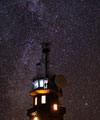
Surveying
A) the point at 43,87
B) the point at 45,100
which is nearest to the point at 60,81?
the point at 43,87

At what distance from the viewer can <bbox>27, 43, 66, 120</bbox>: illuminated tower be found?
1619 inches

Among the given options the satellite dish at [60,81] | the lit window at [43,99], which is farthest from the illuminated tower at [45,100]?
the satellite dish at [60,81]

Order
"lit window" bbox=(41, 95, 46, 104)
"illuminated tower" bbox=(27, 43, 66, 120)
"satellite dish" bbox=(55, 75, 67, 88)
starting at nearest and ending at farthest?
"illuminated tower" bbox=(27, 43, 66, 120) < "lit window" bbox=(41, 95, 46, 104) < "satellite dish" bbox=(55, 75, 67, 88)

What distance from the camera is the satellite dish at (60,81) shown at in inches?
1713

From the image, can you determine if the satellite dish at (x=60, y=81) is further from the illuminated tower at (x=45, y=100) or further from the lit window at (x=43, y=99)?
the lit window at (x=43, y=99)

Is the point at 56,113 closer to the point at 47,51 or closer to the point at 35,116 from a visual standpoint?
the point at 35,116

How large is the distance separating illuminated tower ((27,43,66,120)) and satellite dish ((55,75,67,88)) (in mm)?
647

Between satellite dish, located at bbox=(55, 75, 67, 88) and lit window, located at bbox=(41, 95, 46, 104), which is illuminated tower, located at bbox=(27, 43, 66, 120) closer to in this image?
lit window, located at bbox=(41, 95, 46, 104)

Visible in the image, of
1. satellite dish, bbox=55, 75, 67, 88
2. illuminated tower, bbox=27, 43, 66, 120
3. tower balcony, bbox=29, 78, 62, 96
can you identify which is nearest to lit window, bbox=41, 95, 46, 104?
illuminated tower, bbox=27, 43, 66, 120

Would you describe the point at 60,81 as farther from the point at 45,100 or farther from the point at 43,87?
the point at 45,100

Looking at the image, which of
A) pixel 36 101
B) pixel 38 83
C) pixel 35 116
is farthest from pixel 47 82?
pixel 35 116

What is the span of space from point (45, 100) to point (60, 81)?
16.2 feet

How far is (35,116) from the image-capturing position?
41781 mm

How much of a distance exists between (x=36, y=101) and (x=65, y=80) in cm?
743
